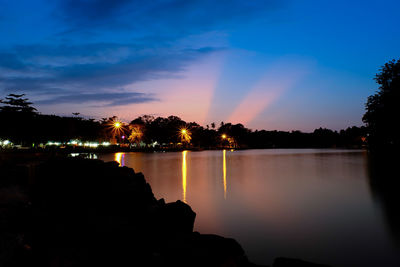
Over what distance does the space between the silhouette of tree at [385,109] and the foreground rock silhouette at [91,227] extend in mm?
32672

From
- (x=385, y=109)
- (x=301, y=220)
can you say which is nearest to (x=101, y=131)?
(x=385, y=109)

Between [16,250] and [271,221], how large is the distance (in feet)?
33.1

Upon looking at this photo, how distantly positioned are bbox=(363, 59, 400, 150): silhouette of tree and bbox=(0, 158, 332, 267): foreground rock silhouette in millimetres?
32672

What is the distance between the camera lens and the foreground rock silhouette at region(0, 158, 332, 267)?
5.75m

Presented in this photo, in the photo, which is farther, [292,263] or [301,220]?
[301,220]

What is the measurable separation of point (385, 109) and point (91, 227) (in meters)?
36.6

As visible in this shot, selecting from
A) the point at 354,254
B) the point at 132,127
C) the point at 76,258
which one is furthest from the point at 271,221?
the point at 132,127

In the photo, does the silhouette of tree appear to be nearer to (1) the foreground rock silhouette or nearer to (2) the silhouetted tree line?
(2) the silhouetted tree line

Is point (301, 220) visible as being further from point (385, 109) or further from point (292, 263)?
point (385, 109)

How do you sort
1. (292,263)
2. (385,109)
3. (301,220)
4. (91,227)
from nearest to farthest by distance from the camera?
(292,263) → (91,227) → (301,220) → (385,109)

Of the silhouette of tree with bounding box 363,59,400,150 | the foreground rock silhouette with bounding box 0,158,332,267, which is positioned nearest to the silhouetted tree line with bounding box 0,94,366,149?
the silhouette of tree with bounding box 363,59,400,150

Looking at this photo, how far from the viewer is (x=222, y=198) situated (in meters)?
18.6

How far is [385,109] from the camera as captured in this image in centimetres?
3347

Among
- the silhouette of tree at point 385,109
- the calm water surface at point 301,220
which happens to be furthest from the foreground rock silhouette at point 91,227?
the silhouette of tree at point 385,109
